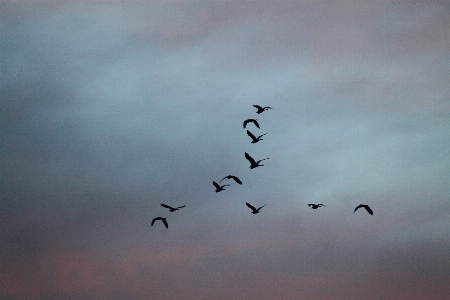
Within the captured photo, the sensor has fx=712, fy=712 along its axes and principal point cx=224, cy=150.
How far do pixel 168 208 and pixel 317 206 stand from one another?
1990cm

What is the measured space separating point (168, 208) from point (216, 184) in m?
7.37

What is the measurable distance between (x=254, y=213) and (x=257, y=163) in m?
8.33

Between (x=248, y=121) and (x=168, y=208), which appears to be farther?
(x=168, y=208)

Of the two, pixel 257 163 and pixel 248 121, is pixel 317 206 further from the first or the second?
pixel 248 121

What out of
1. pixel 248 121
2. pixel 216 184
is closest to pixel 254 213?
pixel 216 184

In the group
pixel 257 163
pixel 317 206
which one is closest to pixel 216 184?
pixel 257 163

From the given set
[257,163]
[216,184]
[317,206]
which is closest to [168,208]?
[216,184]

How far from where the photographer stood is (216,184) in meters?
93.5

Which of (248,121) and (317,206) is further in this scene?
(317,206)

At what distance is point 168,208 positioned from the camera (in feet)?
312

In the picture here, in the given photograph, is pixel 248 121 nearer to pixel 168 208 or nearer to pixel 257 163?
pixel 257 163

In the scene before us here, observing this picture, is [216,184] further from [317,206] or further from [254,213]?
[317,206]

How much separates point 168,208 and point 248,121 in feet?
58.0

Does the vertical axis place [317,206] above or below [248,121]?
below
